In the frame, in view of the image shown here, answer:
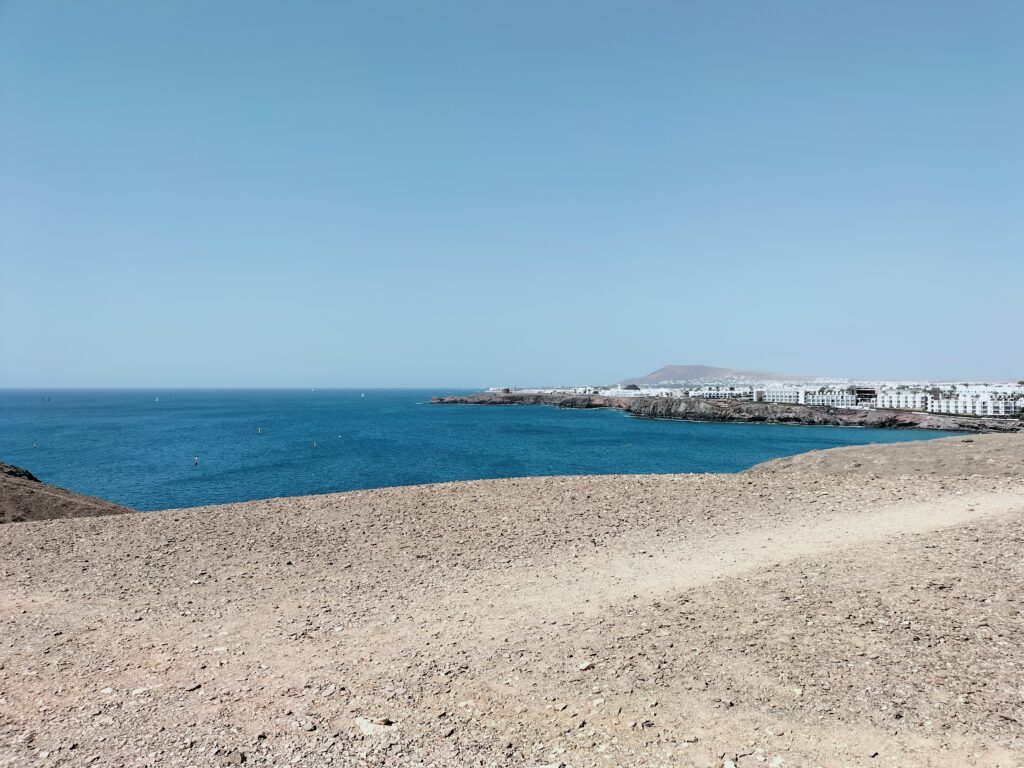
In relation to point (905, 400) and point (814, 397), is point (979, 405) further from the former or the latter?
point (814, 397)

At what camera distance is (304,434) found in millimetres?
68000

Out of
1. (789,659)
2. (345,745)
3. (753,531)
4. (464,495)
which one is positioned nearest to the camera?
(345,745)

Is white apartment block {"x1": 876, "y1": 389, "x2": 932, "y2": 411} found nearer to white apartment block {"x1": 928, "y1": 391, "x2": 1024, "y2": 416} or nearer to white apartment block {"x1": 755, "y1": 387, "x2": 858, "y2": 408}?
white apartment block {"x1": 928, "y1": 391, "x2": 1024, "y2": 416}

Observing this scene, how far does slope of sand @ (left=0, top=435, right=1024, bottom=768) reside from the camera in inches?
158

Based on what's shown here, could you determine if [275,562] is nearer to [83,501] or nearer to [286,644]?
Result: [286,644]

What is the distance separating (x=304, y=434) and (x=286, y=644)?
65811 mm

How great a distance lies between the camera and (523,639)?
5.64 m

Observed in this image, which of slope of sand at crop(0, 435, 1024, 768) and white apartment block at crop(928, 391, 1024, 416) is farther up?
slope of sand at crop(0, 435, 1024, 768)

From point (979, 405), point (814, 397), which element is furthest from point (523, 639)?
point (814, 397)

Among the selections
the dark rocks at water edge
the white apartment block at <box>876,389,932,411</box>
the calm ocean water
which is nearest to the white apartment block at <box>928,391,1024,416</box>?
the white apartment block at <box>876,389,932,411</box>

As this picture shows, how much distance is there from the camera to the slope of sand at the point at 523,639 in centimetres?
401

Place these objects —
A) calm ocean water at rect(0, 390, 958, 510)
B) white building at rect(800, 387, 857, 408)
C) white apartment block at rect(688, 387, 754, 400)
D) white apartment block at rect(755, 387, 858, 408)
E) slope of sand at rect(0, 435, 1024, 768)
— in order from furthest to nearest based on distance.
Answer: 1. white apartment block at rect(688, 387, 754, 400)
2. white apartment block at rect(755, 387, 858, 408)
3. white building at rect(800, 387, 857, 408)
4. calm ocean water at rect(0, 390, 958, 510)
5. slope of sand at rect(0, 435, 1024, 768)

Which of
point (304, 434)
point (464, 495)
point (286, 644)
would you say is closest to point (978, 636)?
point (286, 644)

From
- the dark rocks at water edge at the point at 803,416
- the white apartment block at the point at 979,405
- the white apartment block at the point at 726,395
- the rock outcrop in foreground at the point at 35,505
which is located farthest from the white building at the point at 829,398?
the rock outcrop in foreground at the point at 35,505
